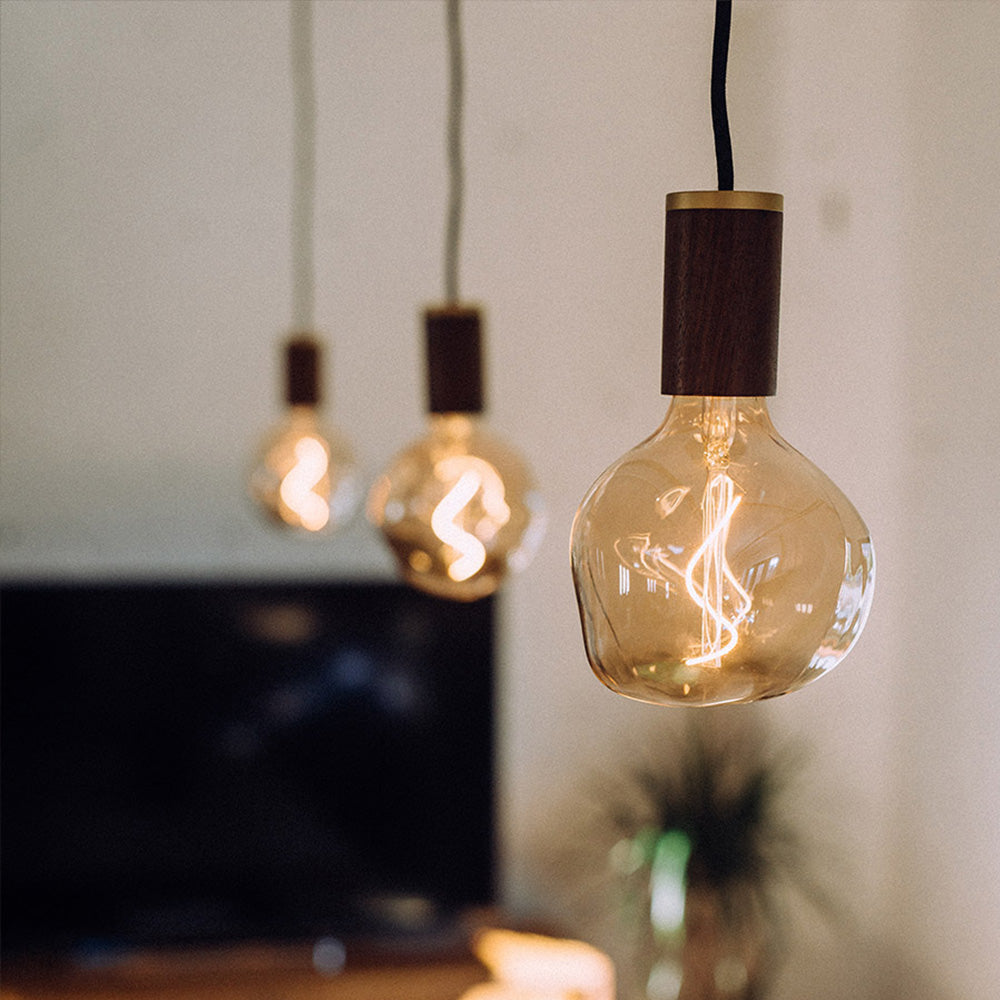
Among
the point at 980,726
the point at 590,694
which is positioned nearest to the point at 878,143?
the point at 980,726

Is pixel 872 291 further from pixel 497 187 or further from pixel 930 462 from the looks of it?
pixel 497 187

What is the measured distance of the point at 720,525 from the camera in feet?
1.87

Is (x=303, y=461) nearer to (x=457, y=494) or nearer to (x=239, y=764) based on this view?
(x=457, y=494)

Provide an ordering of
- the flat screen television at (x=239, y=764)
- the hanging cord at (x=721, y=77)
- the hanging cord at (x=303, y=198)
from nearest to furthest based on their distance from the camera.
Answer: the hanging cord at (x=721, y=77) → the hanging cord at (x=303, y=198) → the flat screen television at (x=239, y=764)

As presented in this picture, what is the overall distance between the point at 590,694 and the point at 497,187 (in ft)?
3.85

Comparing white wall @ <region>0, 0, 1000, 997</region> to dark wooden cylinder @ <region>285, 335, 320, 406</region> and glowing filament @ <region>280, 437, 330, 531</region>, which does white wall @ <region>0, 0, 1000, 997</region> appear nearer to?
dark wooden cylinder @ <region>285, 335, 320, 406</region>

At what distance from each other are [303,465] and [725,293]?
48.9 inches

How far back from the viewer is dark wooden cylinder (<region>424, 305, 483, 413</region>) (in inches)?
44.8

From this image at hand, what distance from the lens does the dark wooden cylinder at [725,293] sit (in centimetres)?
58

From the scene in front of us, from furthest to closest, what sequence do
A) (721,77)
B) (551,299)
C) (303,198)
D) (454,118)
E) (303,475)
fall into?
1. (303,198)
2. (551,299)
3. (303,475)
4. (454,118)
5. (721,77)

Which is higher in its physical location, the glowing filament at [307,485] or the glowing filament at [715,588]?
the glowing filament at [715,588]

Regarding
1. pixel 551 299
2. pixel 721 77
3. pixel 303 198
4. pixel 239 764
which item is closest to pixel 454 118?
pixel 721 77

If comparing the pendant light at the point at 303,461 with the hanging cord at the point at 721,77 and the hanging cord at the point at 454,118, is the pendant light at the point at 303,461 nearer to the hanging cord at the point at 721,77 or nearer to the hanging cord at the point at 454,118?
the hanging cord at the point at 454,118

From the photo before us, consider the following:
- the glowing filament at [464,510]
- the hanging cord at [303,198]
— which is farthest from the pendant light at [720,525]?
the hanging cord at [303,198]
